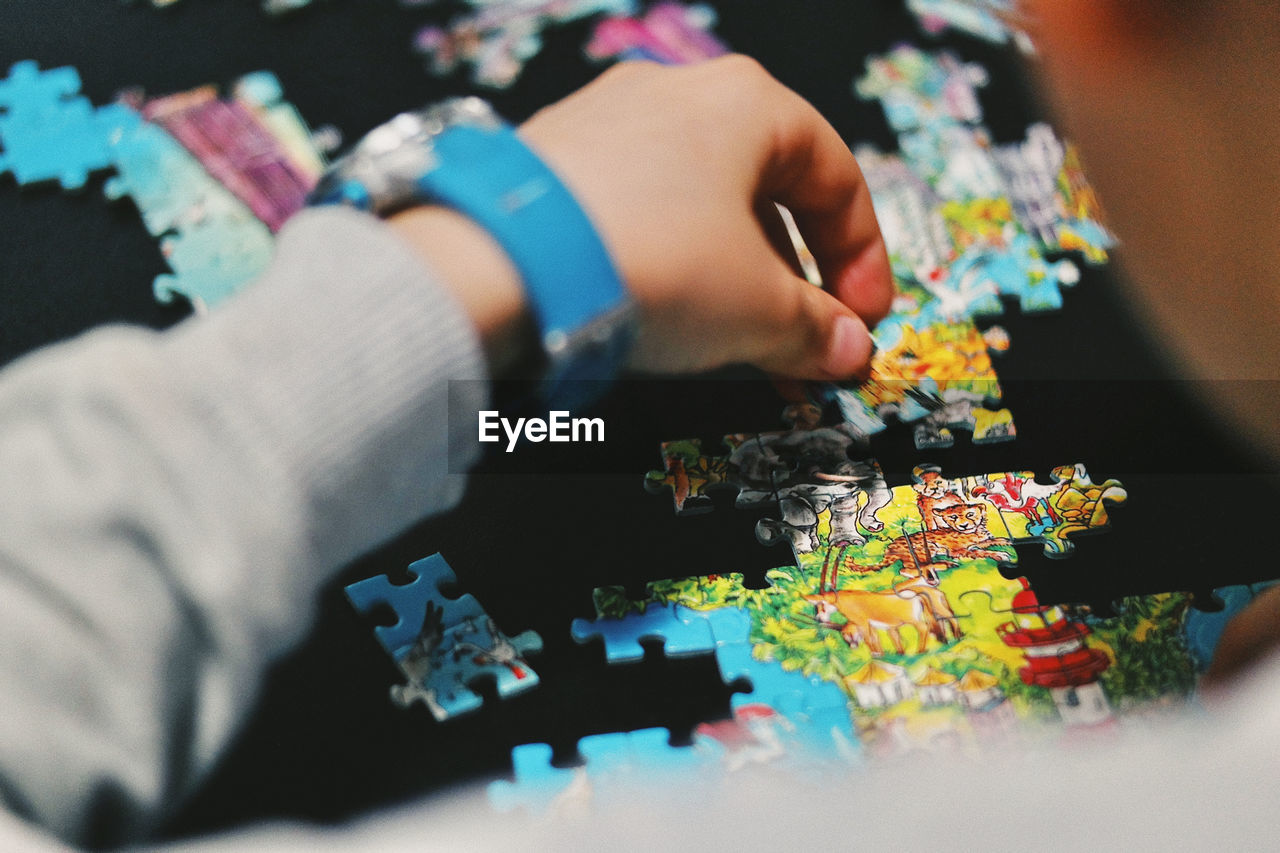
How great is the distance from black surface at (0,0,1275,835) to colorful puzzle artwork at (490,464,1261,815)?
1.0 inches

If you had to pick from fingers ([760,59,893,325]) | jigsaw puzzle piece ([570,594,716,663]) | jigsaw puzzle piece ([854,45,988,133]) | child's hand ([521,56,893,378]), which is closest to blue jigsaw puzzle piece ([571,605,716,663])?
jigsaw puzzle piece ([570,594,716,663])

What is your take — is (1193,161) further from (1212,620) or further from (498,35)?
(498,35)

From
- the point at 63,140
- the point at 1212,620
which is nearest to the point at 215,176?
the point at 63,140

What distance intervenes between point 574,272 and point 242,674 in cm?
32

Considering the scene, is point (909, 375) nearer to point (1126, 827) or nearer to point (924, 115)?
point (924, 115)

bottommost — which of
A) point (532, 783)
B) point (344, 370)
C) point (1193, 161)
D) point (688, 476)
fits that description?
point (532, 783)

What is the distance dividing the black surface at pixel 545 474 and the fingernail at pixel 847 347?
3.9 inches

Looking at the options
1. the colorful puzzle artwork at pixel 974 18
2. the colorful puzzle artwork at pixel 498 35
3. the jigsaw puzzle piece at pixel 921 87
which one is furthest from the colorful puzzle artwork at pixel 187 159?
the colorful puzzle artwork at pixel 974 18

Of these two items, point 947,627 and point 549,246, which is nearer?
point 549,246

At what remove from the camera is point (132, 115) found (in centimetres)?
121

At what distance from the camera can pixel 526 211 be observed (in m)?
0.65

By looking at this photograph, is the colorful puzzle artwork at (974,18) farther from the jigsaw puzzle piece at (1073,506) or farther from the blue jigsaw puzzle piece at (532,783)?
the blue jigsaw puzzle piece at (532,783)

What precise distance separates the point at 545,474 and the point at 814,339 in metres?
0.31

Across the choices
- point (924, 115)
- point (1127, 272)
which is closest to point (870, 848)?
point (1127, 272)
